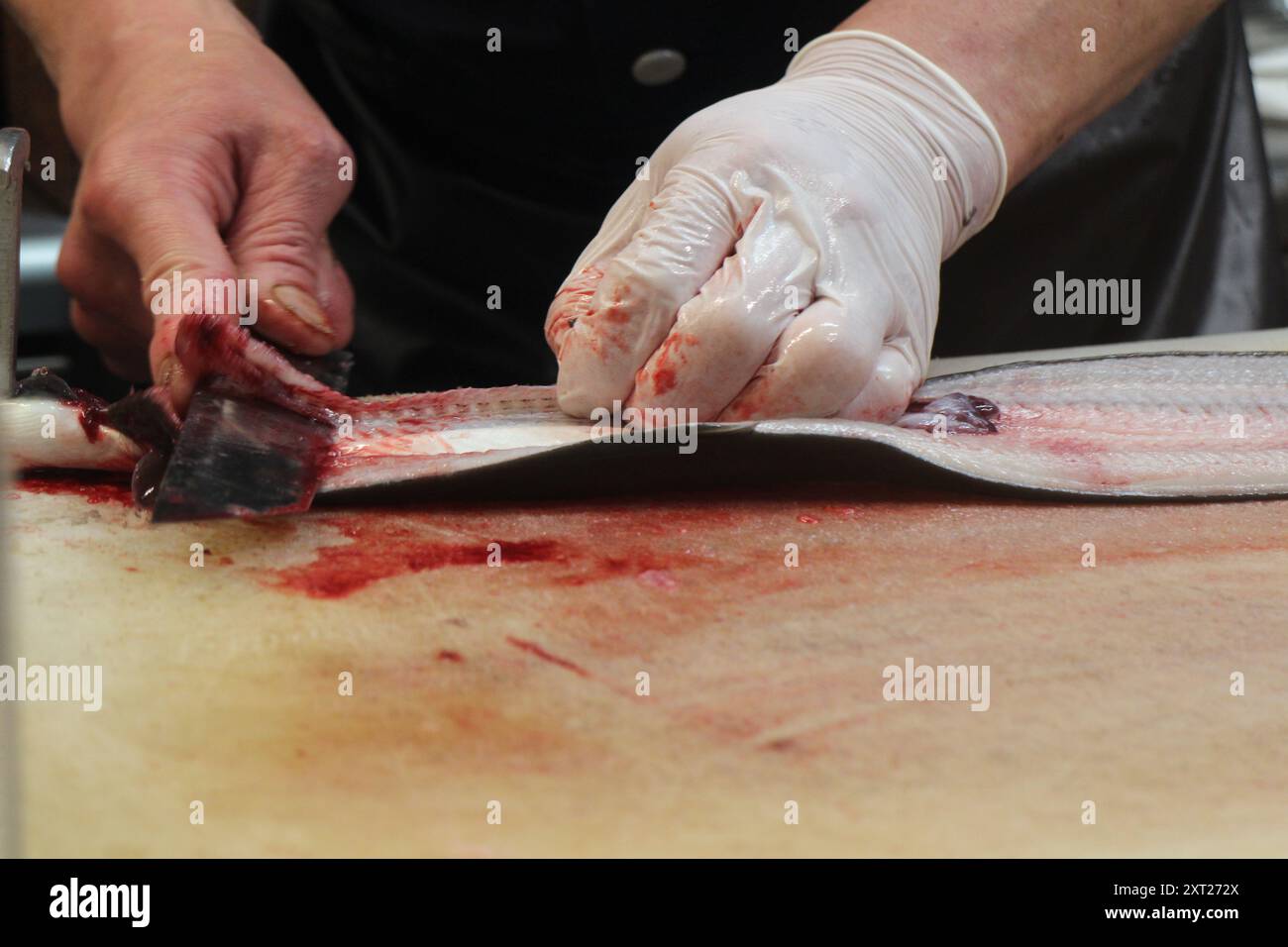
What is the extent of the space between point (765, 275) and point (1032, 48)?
83cm

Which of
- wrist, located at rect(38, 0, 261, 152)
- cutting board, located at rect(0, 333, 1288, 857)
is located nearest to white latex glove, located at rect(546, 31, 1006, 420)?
cutting board, located at rect(0, 333, 1288, 857)

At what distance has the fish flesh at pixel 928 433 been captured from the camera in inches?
53.0

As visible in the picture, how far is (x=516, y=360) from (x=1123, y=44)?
1.33 meters

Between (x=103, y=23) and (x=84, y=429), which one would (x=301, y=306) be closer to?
(x=84, y=429)

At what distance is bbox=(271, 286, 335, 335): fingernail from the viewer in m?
1.82

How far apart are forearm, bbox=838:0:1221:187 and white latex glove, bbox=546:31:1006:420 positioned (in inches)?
8.4

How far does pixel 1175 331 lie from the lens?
2695 mm

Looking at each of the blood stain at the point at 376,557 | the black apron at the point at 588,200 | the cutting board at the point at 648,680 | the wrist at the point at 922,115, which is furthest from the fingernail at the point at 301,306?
the wrist at the point at 922,115

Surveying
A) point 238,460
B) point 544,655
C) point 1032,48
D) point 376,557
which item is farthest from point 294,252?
point 1032,48

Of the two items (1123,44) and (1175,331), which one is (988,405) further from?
(1175,331)

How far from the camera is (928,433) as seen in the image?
159cm

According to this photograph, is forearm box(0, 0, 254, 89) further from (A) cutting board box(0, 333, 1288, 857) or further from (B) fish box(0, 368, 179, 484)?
(A) cutting board box(0, 333, 1288, 857)

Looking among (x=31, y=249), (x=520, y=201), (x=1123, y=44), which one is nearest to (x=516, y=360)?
(x=520, y=201)

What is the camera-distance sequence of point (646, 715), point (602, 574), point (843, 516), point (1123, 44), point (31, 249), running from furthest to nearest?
point (31, 249) < point (1123, 44) < point (843, 516) < point (602, 574) < point (646, 715)
